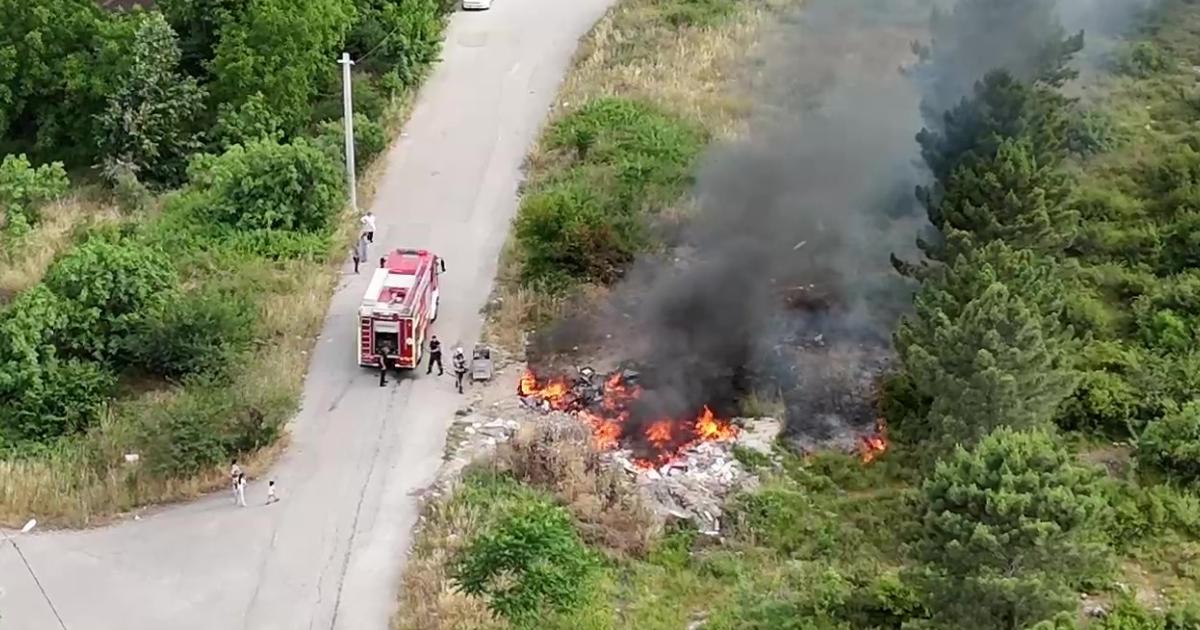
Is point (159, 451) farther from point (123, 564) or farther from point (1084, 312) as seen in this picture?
point (1084, 312)

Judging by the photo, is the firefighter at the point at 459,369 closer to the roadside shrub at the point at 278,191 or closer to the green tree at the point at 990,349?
the roadside shrub at the point at 278,191

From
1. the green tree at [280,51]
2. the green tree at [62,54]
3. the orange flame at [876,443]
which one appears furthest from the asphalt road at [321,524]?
the green tree at [62,54]

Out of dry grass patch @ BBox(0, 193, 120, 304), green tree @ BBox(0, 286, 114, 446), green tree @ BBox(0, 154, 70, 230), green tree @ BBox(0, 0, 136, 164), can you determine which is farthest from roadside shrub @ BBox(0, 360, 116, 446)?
green tree @ BBox(0, 0, 136, 164)

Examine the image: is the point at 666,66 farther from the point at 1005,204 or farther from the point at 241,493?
the point at 241,493

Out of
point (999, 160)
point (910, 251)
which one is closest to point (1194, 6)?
point (910, 251)

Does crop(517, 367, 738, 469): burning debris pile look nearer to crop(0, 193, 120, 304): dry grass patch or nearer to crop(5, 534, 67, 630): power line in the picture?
crop(5, 534, 67, 630): power line
